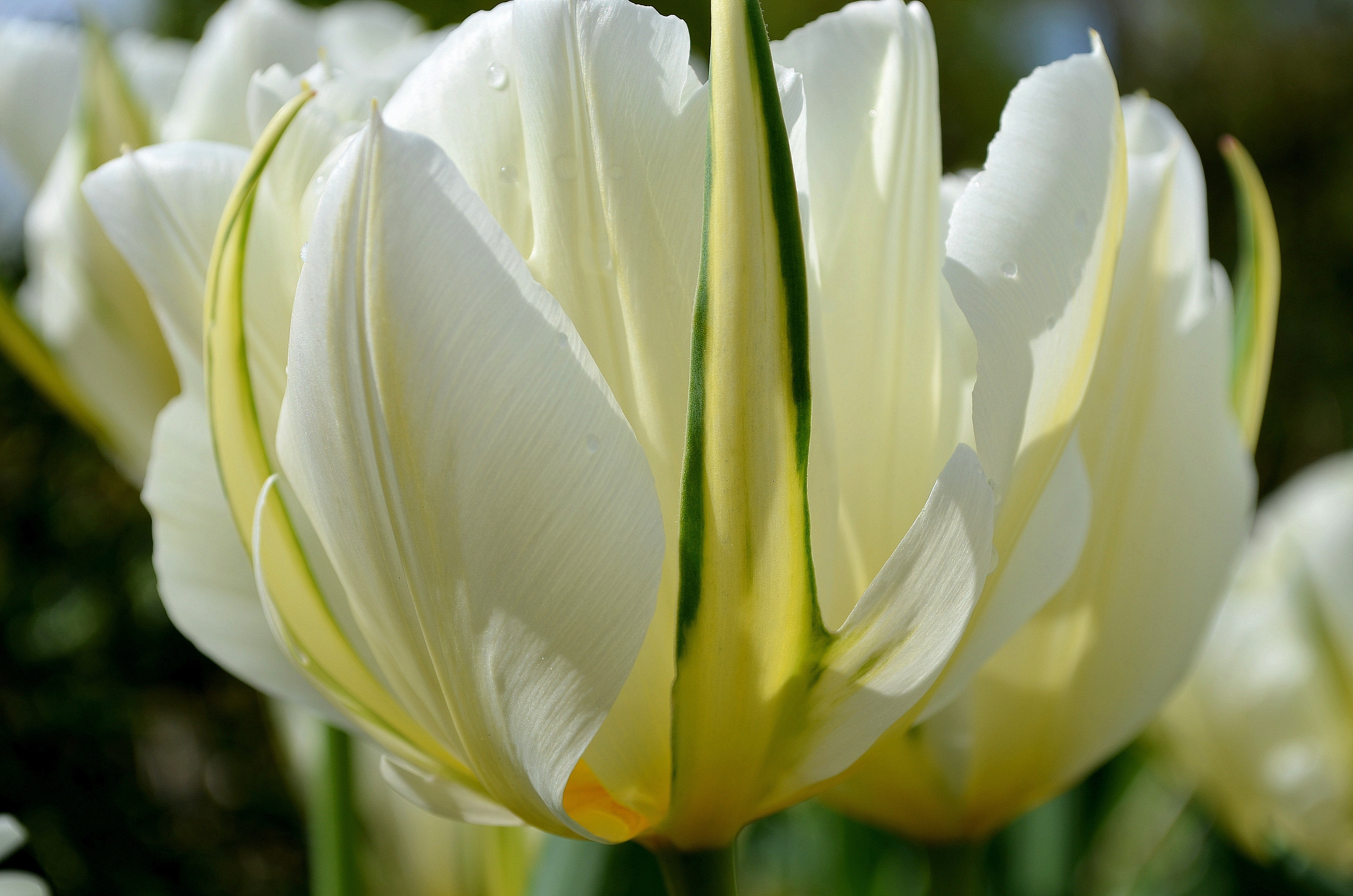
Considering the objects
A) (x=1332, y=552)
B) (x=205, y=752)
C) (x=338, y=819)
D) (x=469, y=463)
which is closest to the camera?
(x=469, y=463)

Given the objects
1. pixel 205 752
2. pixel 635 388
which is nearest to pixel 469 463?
pixel 635 388

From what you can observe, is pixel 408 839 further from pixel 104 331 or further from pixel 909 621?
pixel 909 621

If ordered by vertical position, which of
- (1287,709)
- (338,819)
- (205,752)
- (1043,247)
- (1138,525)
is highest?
(1043,247)

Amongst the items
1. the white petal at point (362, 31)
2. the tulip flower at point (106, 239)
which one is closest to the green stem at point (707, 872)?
the tulip flower at point (106, 239)

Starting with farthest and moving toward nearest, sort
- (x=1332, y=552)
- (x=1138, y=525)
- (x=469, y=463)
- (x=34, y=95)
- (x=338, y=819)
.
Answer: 1. (x=1332, y=552)
2. (x=34, y=95)
3. (x=338, y=819)
4. (x=1138, y=525)
5. (x=469, y=463)

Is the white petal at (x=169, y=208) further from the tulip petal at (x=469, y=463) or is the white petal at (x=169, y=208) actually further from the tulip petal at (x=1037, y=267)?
the tulip petal at (x=1037, y=267)

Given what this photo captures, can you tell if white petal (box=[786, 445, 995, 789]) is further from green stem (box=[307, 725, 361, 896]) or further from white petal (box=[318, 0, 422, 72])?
white petal (box=[318, 0, 422, 72])
